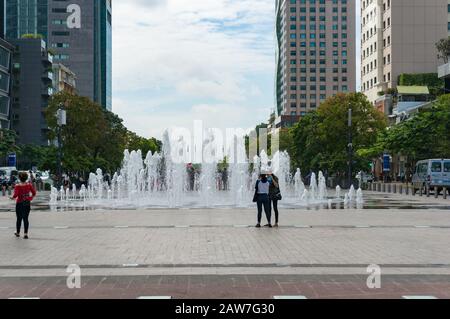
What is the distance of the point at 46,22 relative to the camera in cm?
14600

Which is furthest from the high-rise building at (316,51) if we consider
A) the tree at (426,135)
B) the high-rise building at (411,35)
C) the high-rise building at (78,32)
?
the tree at (426,135)

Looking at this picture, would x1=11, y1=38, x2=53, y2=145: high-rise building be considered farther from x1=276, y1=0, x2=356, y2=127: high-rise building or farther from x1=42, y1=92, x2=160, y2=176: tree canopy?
x1=276, y1=0, x2=356, y2=127: high-rise building

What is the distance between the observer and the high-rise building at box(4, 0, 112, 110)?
13888 cm

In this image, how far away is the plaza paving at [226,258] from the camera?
9062 mm

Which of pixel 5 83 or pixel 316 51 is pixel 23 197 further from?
pixel 316 51

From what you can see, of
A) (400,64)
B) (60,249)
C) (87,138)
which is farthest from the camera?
(400,64)

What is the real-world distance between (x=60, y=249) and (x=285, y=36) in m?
176

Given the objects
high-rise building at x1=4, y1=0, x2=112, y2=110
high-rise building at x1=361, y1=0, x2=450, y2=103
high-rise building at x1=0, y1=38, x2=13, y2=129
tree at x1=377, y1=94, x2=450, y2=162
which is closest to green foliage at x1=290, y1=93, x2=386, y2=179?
tree at x1=377, y1=94, x2=450, y2=162

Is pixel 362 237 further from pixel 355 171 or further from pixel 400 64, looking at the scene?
pixel 400 64

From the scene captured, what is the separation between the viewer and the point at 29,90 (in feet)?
342

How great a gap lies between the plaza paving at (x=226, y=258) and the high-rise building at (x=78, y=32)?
123 m

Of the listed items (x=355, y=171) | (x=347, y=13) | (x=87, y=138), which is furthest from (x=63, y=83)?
(x=347, y=13)

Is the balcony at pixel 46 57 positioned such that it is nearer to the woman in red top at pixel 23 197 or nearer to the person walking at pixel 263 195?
the person walking at pixel 263 195

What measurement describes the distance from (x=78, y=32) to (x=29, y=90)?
176ft
